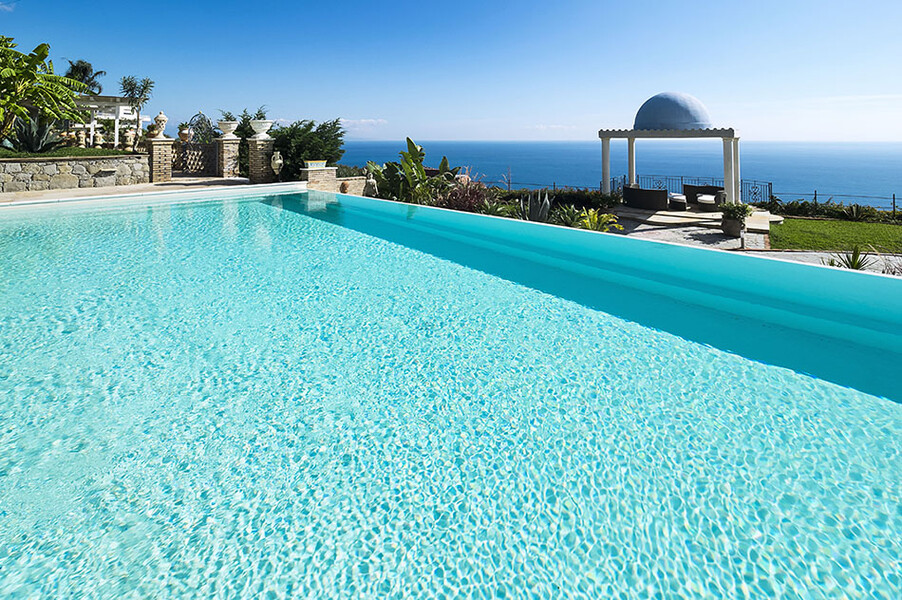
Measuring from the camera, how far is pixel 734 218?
12953 mm

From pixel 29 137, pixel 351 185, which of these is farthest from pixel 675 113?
pixel 29 137

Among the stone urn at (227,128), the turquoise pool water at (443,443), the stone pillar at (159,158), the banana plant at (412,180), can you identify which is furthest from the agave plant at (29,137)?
the turquoise pool water at (443,443)

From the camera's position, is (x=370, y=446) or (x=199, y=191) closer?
(x=370, y=446)

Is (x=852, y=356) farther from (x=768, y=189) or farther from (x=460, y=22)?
(x=460, y=22)

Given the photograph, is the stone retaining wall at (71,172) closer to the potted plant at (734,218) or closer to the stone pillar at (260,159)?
the stone pillar at (260,159)

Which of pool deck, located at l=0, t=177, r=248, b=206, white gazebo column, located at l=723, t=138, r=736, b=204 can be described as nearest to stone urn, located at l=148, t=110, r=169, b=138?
pool deck, located at l=0, t=177, r=248, b=206

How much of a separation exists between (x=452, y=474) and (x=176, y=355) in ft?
9.29

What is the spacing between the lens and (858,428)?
3301 mm

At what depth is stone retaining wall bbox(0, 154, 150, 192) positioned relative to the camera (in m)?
13.4

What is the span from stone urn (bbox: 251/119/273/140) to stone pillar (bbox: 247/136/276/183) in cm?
8

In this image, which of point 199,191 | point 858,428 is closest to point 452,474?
point 858,428

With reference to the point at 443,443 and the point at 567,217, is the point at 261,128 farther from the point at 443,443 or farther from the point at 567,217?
the point at 443,443

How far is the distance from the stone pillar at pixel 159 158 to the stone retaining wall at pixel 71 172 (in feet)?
0.84

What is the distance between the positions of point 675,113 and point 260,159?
12.9 meters
